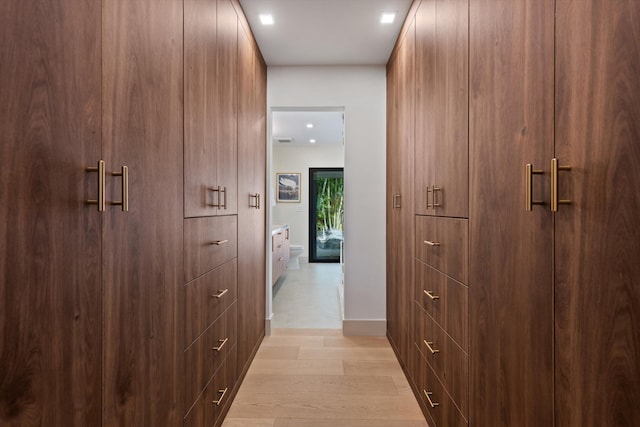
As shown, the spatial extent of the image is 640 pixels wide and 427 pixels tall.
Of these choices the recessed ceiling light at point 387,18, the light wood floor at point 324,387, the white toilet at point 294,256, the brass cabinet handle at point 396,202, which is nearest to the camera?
the light wood floor at point 324,387

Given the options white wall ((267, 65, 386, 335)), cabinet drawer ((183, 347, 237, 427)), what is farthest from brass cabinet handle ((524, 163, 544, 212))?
white wall ((267, 65, 386, 335))

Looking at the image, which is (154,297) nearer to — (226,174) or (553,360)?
(226,174)

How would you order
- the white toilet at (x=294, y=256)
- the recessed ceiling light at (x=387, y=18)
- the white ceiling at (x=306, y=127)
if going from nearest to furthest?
the recessed ceiling light at (x=387, y=18)
the white ceiling at (x=306, y=127)
the white toilet at (x=294, y=256)

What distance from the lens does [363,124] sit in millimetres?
3449

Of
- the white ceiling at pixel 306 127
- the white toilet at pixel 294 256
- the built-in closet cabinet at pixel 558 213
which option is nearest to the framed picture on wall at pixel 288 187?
the white ceiling at pixel 306 127

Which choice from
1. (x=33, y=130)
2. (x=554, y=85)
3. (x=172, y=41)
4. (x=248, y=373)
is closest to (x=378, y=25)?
(x=172, y=41)

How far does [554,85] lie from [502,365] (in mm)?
890

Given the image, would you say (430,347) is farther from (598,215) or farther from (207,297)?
(598,215)

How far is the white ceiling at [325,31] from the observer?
Result: 8.05ft

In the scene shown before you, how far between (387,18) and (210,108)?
157cm

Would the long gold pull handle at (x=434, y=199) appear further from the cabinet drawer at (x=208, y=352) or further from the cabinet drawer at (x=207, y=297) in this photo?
the cabinet drawer at (x=208, y=352)

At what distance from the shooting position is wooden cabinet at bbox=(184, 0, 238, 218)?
61.2 inches

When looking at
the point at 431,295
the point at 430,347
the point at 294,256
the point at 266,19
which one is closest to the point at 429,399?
the point at 430,347

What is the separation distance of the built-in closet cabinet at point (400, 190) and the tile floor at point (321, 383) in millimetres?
273
